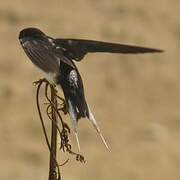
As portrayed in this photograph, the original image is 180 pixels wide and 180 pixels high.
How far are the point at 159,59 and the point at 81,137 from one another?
6.38 feet

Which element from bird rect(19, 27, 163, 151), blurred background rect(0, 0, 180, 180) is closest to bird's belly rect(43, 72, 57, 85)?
bird rect(19, 27, 163, 151)

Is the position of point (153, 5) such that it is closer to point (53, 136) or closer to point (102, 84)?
point (102, 84)

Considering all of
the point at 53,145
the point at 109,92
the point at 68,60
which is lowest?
the point at 53,145

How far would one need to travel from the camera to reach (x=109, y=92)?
26.7 ft

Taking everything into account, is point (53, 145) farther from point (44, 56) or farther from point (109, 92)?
point (109, 92)

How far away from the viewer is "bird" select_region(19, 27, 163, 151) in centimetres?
156

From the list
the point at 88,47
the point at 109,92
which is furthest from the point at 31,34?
the point at 109,92

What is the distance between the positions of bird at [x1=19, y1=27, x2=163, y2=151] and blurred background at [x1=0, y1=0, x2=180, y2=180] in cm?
459

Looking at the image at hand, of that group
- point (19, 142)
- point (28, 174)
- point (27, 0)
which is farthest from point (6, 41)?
point (28, 174)

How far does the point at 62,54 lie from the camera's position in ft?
5.35

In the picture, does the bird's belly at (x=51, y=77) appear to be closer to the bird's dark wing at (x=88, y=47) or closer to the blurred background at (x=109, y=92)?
the bird's dark wing at (x=88, y=47)

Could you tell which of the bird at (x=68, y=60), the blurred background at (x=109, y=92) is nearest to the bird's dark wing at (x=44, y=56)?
the bird at (x=68, y=60)

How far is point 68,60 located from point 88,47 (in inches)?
2.6

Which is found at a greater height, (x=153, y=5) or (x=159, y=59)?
(x=153, y=5)
